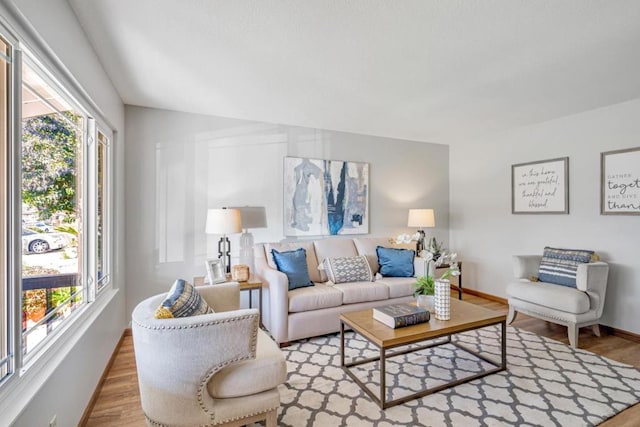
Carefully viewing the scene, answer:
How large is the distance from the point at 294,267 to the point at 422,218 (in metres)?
2.10

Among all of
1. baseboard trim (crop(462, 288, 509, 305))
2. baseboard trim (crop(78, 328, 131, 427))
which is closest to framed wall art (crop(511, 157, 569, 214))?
baseboard trim (crop(462, 288, 509, 305))

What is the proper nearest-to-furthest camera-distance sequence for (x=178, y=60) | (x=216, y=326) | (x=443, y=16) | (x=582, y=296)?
1. (x=216, y=326)
2. (x=443, y=16)
3. (x=178, y=60)
4. (x=582, y=296)

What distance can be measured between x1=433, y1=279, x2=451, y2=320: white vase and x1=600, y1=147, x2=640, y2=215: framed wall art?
2.34 metres

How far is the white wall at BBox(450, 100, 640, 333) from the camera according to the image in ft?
10.5

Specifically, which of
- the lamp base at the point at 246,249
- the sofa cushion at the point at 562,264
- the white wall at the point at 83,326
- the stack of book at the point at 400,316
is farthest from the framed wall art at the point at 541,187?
the white wall at the point at 83,326

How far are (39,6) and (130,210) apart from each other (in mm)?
2250

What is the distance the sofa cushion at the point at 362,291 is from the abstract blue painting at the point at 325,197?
105 centimetres

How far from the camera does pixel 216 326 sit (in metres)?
1.54

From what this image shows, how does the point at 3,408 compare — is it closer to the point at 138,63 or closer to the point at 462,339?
the point at 138,63

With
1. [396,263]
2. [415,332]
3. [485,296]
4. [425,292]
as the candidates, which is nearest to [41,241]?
[415,332]

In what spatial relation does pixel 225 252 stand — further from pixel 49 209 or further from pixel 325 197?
pixel 49 209

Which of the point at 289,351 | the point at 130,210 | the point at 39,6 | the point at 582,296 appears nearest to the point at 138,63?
the point at 39,6

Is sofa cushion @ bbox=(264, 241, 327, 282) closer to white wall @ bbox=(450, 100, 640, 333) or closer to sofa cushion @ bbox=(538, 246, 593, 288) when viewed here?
sofa cushion @ bbox=(538, 246, 593, 288)

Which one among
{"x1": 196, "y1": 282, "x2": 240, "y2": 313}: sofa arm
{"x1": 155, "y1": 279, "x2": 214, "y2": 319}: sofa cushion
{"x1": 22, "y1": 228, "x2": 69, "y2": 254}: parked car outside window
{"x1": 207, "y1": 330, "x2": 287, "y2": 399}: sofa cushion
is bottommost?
{"x1": 207, "y1": 330, "x2": 287, "y2": 399}: sofa cushion
